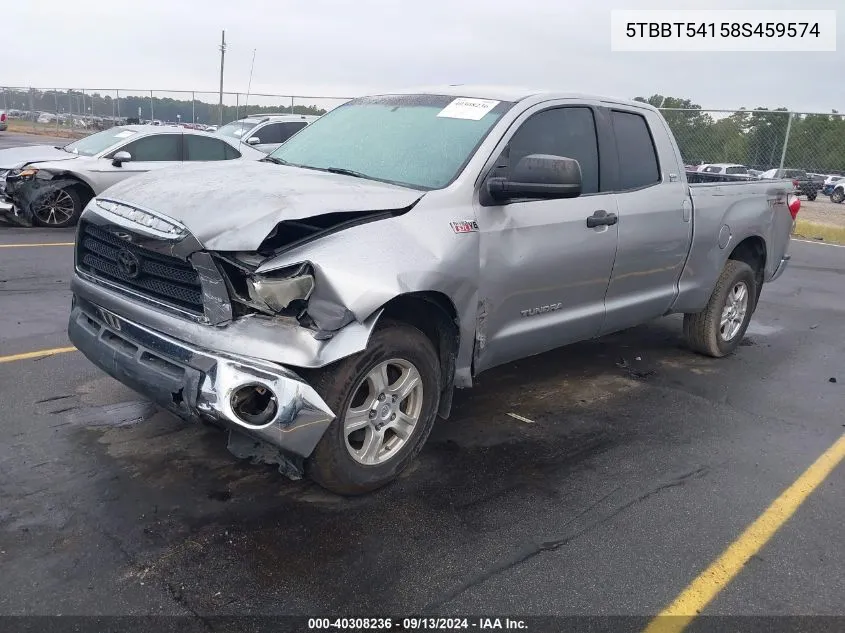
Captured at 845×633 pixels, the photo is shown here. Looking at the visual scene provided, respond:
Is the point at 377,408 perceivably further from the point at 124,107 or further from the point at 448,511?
the point at 124,107

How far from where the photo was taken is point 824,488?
4035 millimetres

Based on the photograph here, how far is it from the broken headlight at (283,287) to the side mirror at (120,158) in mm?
8510

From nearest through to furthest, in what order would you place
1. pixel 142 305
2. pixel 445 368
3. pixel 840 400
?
pixel 142 305 → pixel 445 368 → pixel 840 400

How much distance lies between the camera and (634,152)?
16.6 feet

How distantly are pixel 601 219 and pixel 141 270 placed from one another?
2.66m

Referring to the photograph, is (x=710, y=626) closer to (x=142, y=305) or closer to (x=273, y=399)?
(x=273, y=399)

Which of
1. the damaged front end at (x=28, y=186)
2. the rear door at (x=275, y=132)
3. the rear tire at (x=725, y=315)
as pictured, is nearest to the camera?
the rear tire at (x=725, y=315)

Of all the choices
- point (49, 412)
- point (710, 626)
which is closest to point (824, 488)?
point (710, 626)

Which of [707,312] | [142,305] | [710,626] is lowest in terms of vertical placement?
[710,626]

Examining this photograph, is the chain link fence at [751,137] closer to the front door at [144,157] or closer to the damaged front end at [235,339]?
the front door at [144,157]

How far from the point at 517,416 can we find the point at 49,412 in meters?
2.80

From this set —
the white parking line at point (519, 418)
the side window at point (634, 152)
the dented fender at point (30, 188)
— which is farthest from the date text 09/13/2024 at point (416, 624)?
the dented fender at point (30, 188)

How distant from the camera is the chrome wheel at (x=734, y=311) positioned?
246 inches

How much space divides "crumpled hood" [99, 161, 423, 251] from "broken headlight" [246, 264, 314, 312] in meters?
0.15
